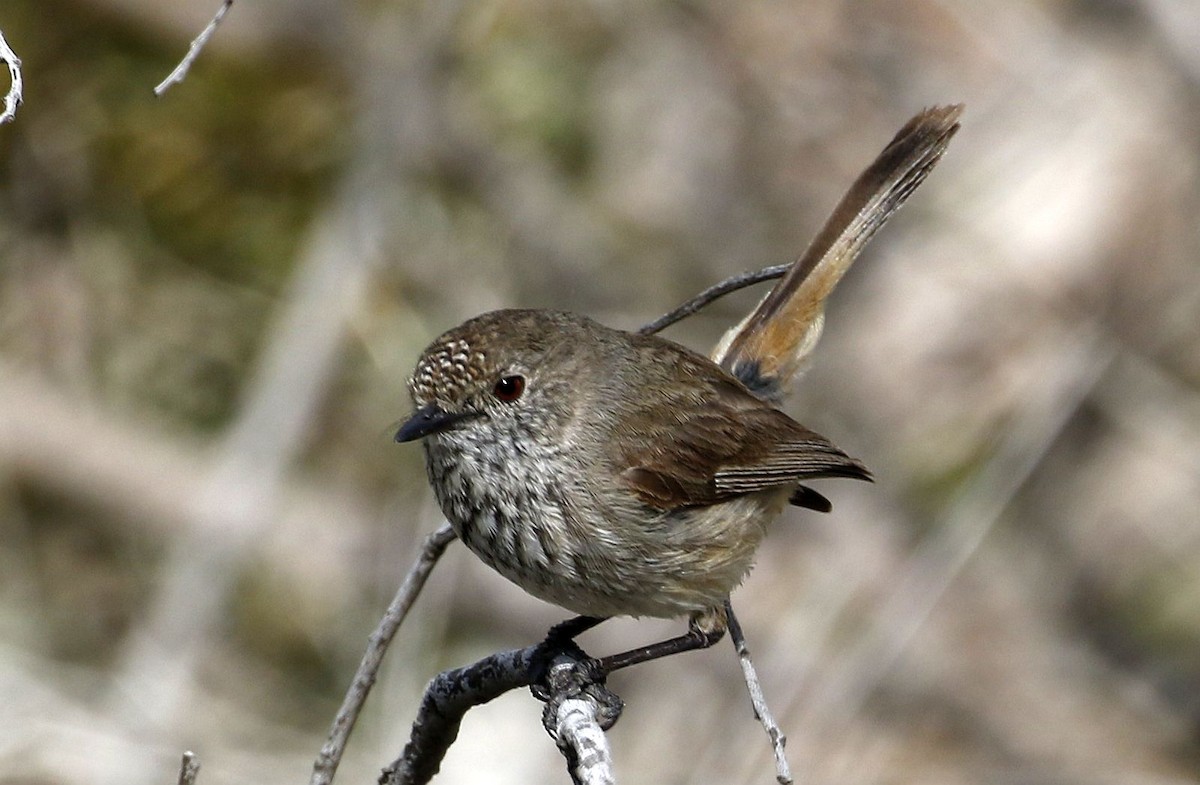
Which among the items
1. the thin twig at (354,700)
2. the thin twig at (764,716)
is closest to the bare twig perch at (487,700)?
the thin twig at (354,700)

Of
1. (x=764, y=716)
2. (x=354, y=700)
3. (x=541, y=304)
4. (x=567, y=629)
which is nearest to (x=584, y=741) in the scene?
(x=764, y=716)

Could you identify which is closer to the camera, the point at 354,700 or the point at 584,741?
the point at 584,741

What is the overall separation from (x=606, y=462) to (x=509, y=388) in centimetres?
32

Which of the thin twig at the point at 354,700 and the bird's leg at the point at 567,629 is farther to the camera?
the bird's leg at the point at 567,629

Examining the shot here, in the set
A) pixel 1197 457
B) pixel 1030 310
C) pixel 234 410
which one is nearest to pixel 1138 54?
pixel 1030 310

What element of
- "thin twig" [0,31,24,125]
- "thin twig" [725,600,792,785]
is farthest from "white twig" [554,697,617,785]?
"thin twig" [0,31,24,125]

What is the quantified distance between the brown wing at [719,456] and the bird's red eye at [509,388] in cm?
34

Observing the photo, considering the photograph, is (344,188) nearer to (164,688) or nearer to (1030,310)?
(164,688)

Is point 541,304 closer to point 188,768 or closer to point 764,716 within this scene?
point 764,716

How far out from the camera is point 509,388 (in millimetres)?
3807

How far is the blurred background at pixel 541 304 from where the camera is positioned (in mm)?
6789

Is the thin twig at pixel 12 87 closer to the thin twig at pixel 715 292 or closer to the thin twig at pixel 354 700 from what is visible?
the thin twig at pixel 354 700

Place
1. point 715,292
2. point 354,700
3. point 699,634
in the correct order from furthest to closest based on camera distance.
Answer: point 699,634
point 715,292
point 354,700

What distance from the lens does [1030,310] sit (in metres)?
8.32
